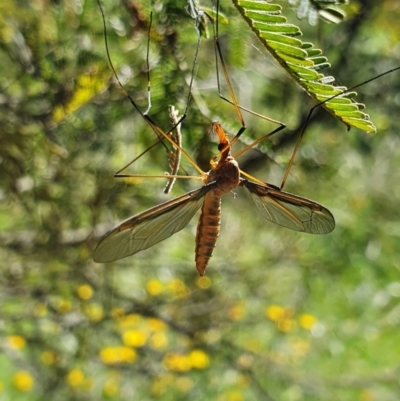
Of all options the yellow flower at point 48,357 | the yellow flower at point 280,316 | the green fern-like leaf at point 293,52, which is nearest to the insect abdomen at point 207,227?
the green fern-like leaf at point 293,52

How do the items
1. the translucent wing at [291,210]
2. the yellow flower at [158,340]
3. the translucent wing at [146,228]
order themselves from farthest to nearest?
the yellow flower at [158,340], the translucent wing at [291,210], the translucent wing at [146,228]

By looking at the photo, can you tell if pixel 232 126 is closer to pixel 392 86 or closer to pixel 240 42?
pixel 240 42

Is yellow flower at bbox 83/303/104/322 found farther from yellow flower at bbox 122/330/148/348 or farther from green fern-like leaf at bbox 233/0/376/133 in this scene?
green fern-like leaf at bbox 233/0/376/133

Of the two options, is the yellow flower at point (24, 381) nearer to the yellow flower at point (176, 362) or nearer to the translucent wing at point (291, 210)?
the yellow flower at point (176, 362)

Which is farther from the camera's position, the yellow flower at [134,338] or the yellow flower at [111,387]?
the yellow flower at [111,387]

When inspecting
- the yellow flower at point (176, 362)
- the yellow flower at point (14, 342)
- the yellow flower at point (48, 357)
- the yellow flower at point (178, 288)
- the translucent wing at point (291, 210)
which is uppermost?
the translucent wing at point (291, 210)

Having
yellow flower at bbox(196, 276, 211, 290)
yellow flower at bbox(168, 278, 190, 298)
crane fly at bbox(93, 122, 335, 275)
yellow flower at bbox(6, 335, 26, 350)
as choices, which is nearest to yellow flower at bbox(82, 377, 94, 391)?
yellow flower at bbox(6, 335, 26, 350)
